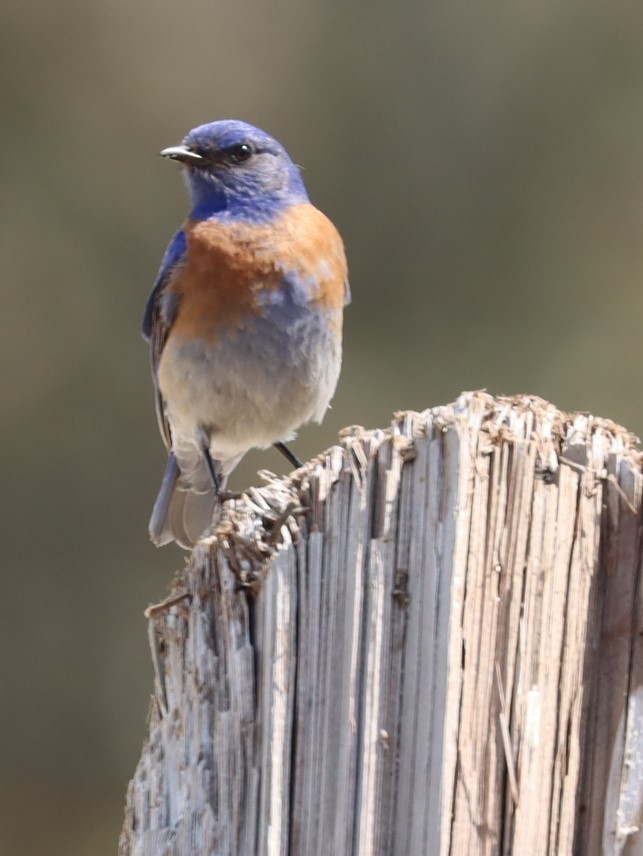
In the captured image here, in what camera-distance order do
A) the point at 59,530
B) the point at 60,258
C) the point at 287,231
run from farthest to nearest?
the point at 60,258 < the point at 59,530 < the point at 287,231

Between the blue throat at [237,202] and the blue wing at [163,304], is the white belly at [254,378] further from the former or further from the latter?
the blue throat at [237,202]

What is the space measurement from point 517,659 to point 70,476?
8237 millimetres

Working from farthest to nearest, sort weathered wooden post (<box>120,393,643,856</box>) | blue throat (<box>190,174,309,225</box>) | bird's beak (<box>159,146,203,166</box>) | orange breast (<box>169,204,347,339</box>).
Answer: bird's beak (<box>159,146,203,166</box>), blue throat (<box>190,174,309,225</box>), orange breast (<box>169,204,347,339</box>), weathered wooden post (<box>120,393,643,856</box>)

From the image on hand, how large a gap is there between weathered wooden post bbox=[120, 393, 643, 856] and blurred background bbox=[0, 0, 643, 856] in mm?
7181

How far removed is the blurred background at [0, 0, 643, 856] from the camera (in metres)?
10.2

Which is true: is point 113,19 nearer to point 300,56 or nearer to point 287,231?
point 300,56

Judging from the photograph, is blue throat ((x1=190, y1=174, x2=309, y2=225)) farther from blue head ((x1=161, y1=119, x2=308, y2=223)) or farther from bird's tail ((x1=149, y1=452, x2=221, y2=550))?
bird's tail ((x1=149, y1=452, x2=221, y2=550))

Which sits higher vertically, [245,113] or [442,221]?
[245,113]

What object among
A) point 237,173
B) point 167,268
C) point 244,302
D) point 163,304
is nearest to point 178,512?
point 163,304

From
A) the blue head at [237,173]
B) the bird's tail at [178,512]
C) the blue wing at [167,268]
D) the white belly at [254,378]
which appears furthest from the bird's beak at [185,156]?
the bird's tail at [178,512]

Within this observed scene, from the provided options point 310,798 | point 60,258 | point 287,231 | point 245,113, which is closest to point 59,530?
point 60,258

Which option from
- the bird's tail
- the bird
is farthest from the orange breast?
the bird's tail

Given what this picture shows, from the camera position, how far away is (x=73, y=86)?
11.4m

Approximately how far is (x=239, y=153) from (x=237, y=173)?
0.41ft
